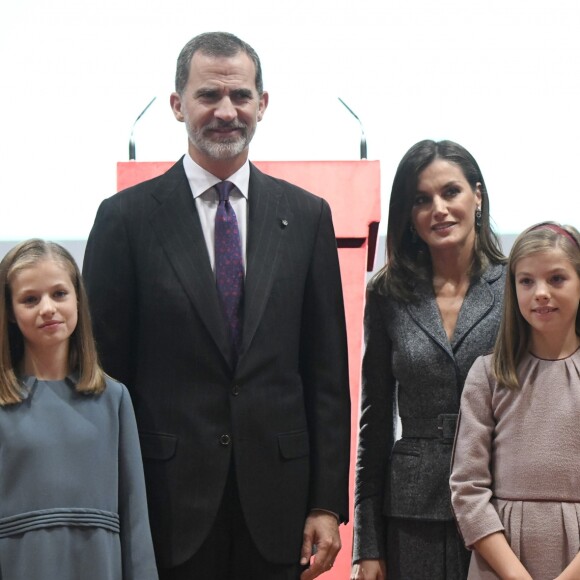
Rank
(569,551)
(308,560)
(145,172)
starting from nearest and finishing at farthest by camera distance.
A: 1. (569,551)
2. (308,560)
3. (145,172)

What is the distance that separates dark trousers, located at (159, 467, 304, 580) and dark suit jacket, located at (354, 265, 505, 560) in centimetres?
24

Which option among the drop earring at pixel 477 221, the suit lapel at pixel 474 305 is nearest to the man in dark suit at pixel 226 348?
the suit lapel at pixel 474 305

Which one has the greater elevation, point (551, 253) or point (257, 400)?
point (551, 253)

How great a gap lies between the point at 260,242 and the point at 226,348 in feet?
0.70

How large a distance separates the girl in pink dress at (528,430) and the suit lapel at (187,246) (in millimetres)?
477

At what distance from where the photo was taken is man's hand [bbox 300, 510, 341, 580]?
1.98 meters

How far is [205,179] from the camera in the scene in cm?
208

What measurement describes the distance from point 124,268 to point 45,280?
15 cm

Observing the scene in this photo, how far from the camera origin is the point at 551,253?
196cm

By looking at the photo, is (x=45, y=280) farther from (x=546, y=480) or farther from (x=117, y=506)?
(x=546, y=480)

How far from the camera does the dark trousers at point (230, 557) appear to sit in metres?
1.93

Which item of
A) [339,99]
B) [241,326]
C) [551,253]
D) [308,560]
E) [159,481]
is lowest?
[308,560]

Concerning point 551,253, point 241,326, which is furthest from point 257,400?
point 551,253

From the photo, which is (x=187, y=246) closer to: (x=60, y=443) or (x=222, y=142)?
(x=222, y=142)
